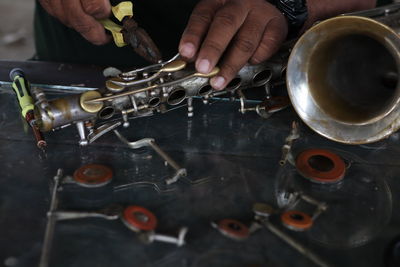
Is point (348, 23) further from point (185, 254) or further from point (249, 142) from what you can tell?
point (185, 254)

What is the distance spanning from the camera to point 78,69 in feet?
3.92

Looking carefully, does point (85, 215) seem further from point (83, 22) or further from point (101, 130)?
point (83, 22)

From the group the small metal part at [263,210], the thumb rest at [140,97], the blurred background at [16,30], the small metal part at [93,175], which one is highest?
the thumb rest at [140,97]

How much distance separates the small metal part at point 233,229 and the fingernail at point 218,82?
1.00ft

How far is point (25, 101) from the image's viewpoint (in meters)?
0.95

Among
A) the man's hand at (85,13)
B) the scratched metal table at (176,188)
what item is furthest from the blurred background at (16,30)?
the scratched metal table at (176,188)

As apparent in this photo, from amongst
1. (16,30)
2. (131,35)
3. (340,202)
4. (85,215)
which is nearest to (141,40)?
(131,35)

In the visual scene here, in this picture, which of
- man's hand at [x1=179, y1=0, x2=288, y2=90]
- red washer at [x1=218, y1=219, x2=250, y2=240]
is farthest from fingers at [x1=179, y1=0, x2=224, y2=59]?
red washer at [x1=218, y1=219, x2=250, y2=240]

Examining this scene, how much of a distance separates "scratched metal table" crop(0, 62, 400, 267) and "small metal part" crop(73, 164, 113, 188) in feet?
0.04

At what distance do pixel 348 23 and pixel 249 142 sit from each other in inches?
11.5

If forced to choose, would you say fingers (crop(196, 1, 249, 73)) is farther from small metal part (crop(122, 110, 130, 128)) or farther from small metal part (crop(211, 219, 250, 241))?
small metal part (crop(211, 219, 250, 241))

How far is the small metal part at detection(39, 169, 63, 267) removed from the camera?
67 centimetres

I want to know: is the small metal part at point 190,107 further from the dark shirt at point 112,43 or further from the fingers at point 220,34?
the dark shirt at point 112,43

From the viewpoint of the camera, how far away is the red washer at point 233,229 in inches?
28.0
